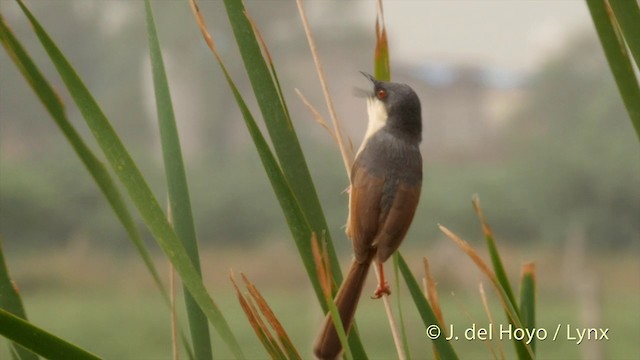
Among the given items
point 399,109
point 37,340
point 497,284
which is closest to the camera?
point 37,340

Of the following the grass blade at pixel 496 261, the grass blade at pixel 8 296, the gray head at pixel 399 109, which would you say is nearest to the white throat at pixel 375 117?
the gray head at pixel 399 109

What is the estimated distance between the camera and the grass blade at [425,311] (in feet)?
1.88

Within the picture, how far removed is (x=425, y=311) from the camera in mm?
581

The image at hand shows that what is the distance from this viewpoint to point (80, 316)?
11094 mm

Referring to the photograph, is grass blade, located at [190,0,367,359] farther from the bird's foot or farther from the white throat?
the white throat

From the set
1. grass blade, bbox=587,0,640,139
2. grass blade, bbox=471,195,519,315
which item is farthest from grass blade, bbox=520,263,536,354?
grass blade, bbox=587,0,640,139

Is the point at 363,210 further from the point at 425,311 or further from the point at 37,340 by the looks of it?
the point at 37,340

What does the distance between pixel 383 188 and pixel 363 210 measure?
0.07 ft

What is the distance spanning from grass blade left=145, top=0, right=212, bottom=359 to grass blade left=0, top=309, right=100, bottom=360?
13cm

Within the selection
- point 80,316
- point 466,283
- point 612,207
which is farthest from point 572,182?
point 80,316

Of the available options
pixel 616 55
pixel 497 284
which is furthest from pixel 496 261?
pixel 616 55

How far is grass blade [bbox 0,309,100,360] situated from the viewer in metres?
0.47

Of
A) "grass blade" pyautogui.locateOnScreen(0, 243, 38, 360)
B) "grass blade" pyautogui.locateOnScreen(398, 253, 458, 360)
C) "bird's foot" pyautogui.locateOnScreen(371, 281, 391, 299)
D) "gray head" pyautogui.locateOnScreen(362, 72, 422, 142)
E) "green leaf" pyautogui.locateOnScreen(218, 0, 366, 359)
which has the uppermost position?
"gray head" pyautogui.locateOnScreen(362, 72, 422, 142)

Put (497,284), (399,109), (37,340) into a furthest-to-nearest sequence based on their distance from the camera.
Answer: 1. (399,109)
2. (497,284)
3. (37,340)
